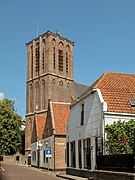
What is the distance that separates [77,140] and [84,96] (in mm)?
3822

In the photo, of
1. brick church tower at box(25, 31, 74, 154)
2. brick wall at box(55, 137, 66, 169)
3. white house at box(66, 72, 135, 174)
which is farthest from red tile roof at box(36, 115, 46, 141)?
brick church tower at box(25, 31, 74, 154)

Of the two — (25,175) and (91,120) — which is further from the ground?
(91,120)

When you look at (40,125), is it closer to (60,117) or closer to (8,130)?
(60,117)

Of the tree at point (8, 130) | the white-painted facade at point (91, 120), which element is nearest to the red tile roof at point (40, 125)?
the white-painted facade at point (91, 120)

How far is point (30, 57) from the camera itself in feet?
310

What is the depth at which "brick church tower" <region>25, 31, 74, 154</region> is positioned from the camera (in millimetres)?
86625

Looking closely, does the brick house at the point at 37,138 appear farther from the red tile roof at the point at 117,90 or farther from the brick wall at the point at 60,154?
the red tile roof at the point at 117,90

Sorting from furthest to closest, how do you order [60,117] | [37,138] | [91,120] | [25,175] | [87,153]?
[37,138] < [60,117] < [25,175] < [87,153] < [91,120]

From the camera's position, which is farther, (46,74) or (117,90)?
(46,74)

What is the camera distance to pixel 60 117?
42.0 meters

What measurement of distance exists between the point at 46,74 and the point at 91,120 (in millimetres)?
62565

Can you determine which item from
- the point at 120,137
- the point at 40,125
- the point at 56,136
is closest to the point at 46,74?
the point at 40,125

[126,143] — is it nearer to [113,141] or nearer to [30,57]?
[113,141]

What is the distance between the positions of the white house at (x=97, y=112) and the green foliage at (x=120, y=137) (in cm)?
62
